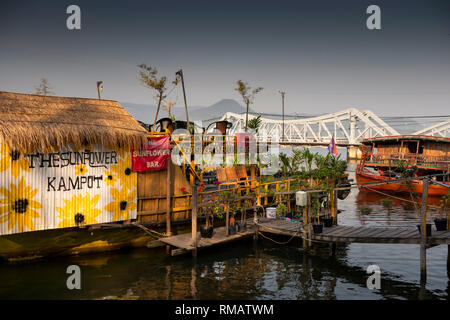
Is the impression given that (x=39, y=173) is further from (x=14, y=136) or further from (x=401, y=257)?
(x=401, y=257)

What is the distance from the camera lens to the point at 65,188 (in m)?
12.3

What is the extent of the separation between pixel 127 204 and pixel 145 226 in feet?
3.93

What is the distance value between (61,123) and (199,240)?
22.3 ft

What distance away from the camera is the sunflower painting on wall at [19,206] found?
11156 mm

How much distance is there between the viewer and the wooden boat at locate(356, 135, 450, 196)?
32247mm

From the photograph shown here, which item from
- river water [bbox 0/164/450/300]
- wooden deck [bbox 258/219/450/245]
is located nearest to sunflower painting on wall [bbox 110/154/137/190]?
river water [bbox 0/164/450/300]

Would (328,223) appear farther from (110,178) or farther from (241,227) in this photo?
(110,178)

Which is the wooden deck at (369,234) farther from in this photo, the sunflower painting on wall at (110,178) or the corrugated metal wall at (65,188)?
the sunflower painting on wall at (110,178)

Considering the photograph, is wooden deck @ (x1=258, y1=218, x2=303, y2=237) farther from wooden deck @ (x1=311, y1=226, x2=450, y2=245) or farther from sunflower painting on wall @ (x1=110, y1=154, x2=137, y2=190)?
sunflower painting on wall @ (x1=110, y1=154, x2=137, y2=190)

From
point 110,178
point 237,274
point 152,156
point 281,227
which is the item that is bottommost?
point 237,274

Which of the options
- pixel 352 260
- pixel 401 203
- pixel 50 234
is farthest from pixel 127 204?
pixel 401 203

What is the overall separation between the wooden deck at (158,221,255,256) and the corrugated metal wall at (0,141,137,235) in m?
2.01

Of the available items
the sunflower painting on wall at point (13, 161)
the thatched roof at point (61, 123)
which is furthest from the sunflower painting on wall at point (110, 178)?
the sunflower painting on wall at point (13, 161)

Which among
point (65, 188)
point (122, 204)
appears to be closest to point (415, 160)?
point (122, 204)
